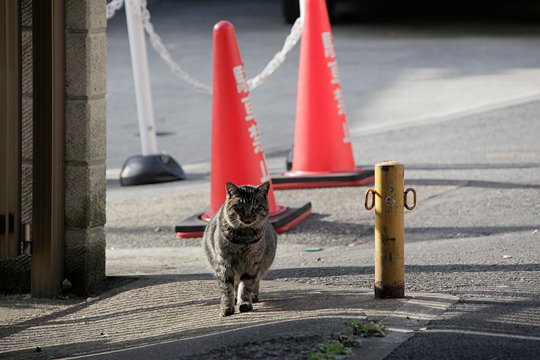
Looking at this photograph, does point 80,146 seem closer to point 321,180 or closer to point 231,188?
point 231,188

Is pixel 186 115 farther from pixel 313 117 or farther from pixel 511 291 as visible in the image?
pixel 511 291

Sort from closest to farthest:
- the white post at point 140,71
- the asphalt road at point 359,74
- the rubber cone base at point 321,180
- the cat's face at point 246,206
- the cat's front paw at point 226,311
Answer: the cat's front paw at point 226,311, the cat's face at point 246,206, the rubber cone base at point 321,180, the white post at point 140,71, the asphalt road at point 359,74

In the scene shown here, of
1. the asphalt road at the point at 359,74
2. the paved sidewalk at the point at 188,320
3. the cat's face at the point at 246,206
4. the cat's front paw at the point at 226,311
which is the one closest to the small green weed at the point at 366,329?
Result: the paved sidewalk at the point at 188,320

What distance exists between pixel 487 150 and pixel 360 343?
5823 millimetres

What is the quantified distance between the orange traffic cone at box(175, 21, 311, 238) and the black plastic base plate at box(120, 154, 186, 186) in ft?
7.23

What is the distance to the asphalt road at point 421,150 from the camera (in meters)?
5.97

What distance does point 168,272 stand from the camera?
701 cm

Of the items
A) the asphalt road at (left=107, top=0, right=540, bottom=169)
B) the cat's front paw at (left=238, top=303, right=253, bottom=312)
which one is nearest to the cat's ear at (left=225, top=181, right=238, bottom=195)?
the cat's front paw at (left=238, top=303, right=253, bottom=312)

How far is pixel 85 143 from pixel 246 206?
1225mm

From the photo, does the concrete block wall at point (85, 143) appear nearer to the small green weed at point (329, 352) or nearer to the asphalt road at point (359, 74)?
the small green weed at point (329, 352)

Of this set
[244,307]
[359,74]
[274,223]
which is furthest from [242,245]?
[359,74]

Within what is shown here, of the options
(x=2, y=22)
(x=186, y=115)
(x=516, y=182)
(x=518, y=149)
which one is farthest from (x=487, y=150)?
(x=2, y=22)

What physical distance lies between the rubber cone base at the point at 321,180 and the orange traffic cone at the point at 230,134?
1.14 m

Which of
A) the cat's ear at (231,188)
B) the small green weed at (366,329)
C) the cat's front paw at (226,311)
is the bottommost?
the small green weed at (366,329)
